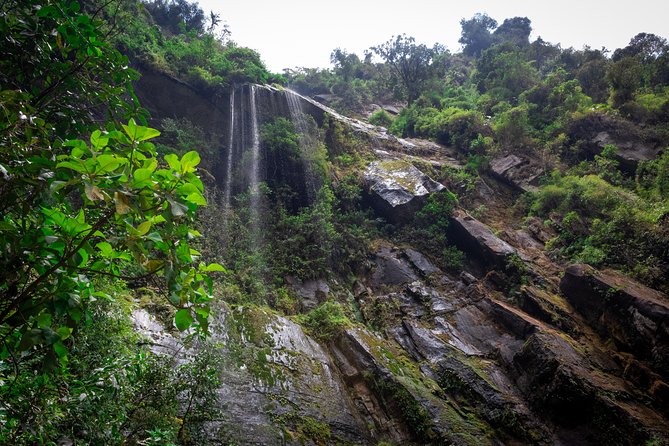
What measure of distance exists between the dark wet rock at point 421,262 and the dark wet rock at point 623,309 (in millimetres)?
3588

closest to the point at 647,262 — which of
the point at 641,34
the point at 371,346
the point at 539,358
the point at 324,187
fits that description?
the point at 539,358

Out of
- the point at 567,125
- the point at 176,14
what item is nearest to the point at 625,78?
the point at 567,125

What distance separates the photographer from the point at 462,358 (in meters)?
7.95

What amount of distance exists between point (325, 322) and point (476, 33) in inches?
2035

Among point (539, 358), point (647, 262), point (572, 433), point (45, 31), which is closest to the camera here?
point (45, 31)

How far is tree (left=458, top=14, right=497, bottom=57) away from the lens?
1833 inches

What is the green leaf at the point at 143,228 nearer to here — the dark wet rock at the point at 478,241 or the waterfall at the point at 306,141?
the dark wet rock at the point at 478,241

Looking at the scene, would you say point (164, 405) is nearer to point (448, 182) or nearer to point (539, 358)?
point (539, 358)

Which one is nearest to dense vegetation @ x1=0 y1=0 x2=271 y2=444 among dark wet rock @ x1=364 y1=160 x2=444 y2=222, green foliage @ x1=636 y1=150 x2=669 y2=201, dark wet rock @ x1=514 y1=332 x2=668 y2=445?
dark wet rock @ x1=514 y1=332 x2=668 y2=445

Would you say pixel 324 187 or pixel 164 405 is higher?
pixel 324 187

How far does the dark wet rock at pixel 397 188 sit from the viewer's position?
1334 cm

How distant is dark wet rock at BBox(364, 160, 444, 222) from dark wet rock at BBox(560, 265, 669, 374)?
5634mm

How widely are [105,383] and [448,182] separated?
49.7 ft

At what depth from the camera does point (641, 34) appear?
20.6 metres
